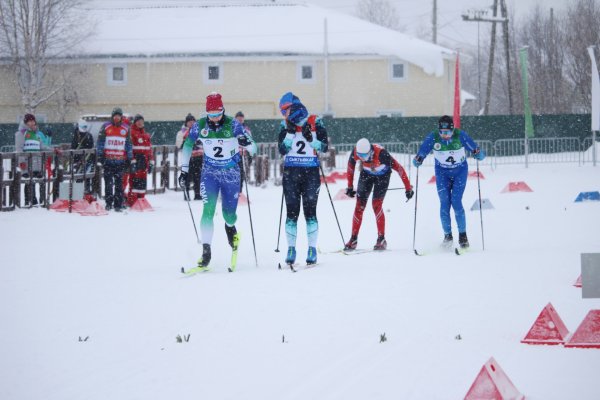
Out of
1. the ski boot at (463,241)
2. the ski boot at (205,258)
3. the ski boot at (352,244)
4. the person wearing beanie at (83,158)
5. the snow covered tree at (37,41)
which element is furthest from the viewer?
the snow covered tree at (37,41)

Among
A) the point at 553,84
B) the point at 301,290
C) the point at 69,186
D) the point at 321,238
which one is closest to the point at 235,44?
the point at 553,84

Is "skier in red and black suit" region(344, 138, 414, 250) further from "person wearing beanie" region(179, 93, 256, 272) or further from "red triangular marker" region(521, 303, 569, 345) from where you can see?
"red triangular marker" region(521, 303, 569, 345)

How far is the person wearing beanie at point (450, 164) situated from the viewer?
12.8m

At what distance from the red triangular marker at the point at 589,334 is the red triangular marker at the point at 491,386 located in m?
1.63

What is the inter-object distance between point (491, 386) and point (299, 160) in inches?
255

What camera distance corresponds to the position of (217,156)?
11.1 meters

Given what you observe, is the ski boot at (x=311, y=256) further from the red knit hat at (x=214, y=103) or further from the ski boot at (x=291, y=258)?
the red knit hat at (x=214, y=103)

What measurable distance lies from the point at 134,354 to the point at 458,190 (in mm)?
7054

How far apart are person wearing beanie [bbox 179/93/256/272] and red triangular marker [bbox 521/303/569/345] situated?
16.1 ft

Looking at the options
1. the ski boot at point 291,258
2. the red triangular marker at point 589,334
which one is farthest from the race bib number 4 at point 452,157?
the red triangular marker at point 589,334

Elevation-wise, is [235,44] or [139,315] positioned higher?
[235,44]

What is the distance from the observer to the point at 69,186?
18891mm

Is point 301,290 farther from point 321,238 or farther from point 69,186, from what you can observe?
point 69,186

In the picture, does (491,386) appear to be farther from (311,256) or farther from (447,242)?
(447,242)
